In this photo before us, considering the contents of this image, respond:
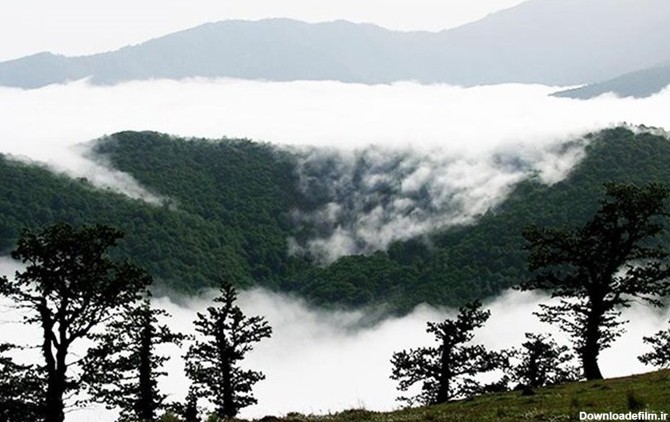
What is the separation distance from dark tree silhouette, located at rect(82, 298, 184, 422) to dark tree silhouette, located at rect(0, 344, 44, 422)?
10.3 feet

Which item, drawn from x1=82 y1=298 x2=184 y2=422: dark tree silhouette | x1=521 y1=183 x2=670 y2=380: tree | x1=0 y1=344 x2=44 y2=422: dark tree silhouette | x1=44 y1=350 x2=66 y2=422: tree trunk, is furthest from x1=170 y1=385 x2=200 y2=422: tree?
x1=521 y1=183 x2=670 y2=380: tree

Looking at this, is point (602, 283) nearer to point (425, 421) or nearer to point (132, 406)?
point (425, 421)

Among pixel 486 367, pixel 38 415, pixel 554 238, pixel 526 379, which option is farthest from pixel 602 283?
pixel 38 415

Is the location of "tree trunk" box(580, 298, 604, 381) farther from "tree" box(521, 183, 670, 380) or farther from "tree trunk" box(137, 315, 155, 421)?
"tree trunk" box(137, 315, 155, 421)

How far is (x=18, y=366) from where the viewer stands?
42.5 metres

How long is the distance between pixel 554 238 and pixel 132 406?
A: 3365 centimetres

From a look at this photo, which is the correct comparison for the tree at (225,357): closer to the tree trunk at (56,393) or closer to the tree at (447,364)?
the tree at (447,364)

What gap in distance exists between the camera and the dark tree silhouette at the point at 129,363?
42531mm

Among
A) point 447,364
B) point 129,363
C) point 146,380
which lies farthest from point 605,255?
point 146,380

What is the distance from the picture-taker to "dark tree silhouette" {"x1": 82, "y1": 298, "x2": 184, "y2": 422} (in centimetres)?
4253

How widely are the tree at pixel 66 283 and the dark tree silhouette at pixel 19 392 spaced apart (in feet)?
2.37

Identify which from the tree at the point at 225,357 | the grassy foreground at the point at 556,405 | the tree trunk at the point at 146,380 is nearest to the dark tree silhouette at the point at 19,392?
the tree trunk at the point at 146,380

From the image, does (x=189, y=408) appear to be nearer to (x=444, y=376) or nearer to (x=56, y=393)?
(x=56, y=393)

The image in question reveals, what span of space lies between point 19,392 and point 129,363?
6464mm
